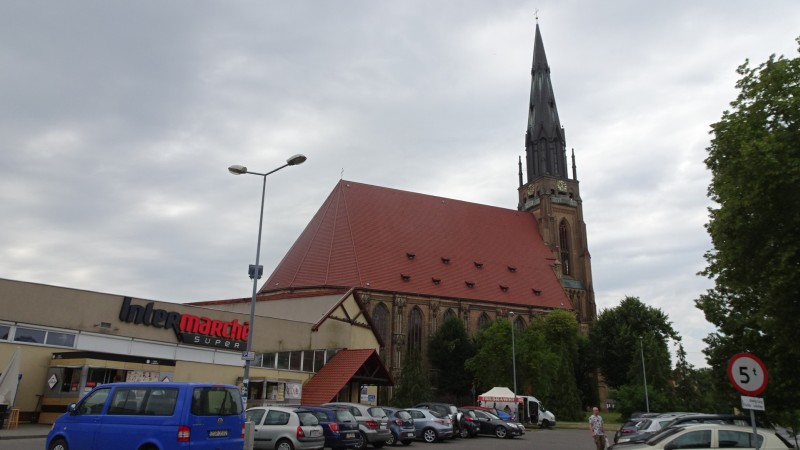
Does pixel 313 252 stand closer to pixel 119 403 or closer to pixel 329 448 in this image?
pixel 329 448

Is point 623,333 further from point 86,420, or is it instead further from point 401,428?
point 86,420

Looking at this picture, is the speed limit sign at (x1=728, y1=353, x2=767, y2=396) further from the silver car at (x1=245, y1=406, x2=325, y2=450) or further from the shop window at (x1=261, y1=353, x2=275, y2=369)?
the shop window at (x1=261, y1=353, x2=275, y2=369)

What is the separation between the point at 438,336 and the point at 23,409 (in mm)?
38412

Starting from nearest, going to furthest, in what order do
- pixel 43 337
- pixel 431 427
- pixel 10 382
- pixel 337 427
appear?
pixel 337 427, pixel 10 382, pixel 43 337, pixel 431 427

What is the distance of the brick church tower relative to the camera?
6994cm

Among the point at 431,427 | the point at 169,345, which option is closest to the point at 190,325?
the point at 169,345

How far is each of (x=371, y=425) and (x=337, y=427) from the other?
7.25ft

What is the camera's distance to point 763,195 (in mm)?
13602

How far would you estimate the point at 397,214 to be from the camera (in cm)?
6050

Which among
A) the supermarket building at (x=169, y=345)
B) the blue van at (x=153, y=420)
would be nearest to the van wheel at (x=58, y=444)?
the blue van at (x=153, y=420)

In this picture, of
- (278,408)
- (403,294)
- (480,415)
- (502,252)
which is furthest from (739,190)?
(502,252)

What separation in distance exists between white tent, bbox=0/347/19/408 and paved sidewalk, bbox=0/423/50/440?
941 mm

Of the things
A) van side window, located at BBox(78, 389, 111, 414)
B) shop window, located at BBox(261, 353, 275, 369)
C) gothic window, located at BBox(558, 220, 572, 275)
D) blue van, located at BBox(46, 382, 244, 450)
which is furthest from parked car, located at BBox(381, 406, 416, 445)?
gothic window, located at BBox(558, 220, 572, 275)

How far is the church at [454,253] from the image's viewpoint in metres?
52.8
